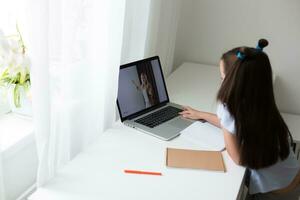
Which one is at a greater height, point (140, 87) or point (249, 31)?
point (249, 31)

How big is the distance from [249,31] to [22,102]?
5.48ft

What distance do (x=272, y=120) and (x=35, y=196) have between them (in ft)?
2.83

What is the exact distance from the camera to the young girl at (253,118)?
51.5 inches

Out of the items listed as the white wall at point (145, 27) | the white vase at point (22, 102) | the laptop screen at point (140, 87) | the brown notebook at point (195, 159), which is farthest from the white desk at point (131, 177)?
the white wall at point (145, 27)

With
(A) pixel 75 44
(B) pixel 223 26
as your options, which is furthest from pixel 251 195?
(B) pixel 223 26

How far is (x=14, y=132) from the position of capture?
136cm

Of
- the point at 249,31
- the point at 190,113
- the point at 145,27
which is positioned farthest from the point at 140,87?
the point at 249,31

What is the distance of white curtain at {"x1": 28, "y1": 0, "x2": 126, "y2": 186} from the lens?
1.07 metres

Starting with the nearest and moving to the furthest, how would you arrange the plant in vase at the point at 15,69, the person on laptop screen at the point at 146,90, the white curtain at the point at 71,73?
the white curtain at the point at 71,73 < the plant in vase at the point at 15,69 < the person on laptop screen at the point at 146,90

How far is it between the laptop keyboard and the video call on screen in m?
0.05

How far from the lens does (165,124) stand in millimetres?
1611

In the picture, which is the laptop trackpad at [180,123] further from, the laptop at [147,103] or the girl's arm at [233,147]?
the girl's arm at [233,147]

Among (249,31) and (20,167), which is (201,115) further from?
(249,31)

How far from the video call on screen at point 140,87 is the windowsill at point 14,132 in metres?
0.40
